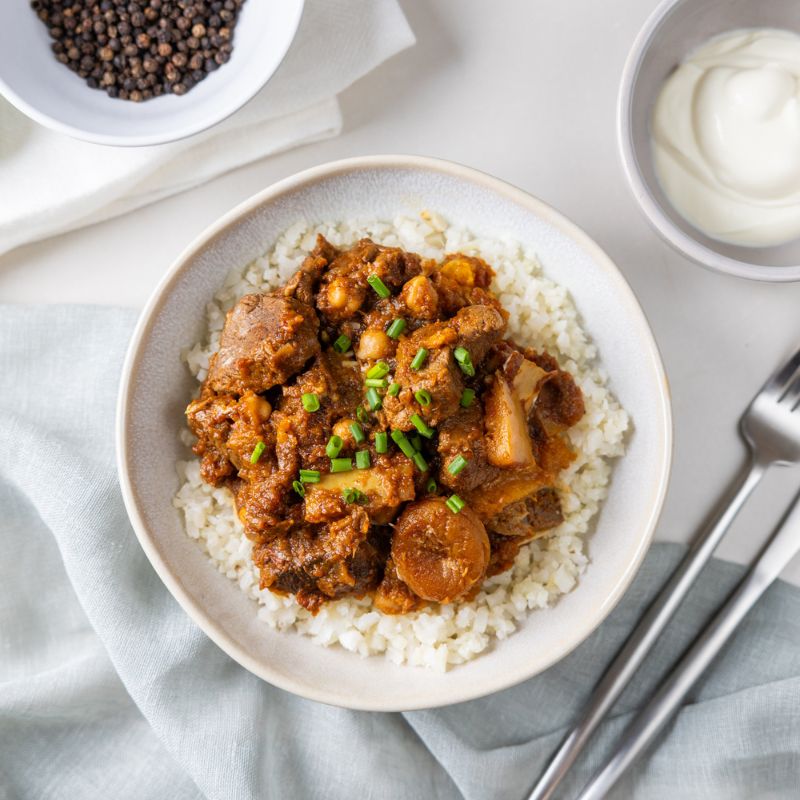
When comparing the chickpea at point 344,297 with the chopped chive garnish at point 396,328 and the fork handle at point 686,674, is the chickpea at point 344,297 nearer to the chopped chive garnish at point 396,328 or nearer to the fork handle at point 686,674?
the chopped chive garnish at point 396,328

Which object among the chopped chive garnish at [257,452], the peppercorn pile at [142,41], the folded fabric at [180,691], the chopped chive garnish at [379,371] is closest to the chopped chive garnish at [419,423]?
the chopped chive garnish at [379,371]

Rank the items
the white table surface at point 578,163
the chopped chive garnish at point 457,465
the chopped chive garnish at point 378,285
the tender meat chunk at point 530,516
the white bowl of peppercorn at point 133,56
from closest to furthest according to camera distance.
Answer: the chopped chive garnish at point 457,465 → the chopped chive garnish at point 378,285 → the tender meat chunk at point 530,516 → the white bowl of peppercorn at point 133,56 → the white table surface at point 578,163

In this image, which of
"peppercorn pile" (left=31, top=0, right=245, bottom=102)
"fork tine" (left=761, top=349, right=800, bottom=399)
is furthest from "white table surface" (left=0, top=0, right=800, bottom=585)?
"peppercorn pile" (left=31, top=0, right=245, bottom=102)

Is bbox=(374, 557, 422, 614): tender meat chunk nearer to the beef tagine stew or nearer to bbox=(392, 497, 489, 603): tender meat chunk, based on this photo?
the beef tagine stew

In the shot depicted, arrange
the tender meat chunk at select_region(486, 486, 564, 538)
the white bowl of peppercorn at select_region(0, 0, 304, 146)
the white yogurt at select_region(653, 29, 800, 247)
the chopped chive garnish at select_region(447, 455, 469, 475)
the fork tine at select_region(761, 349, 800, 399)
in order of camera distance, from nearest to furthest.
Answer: the chopped chive garnish at select_region(447, 455, 469, 475) → the tender meat chunk at select_region(486, 486, 564, 538) → the white yogurt at select_region(653, 29, 800, 247) → the white bowl of peppercorn at select_region(0, 0, 304, 146) → the fork tine at select_region(761, 349, 800, 399)

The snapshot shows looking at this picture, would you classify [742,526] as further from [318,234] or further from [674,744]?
[318,234]

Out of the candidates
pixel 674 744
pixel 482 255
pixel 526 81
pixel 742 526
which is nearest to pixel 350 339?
pixel 482 255

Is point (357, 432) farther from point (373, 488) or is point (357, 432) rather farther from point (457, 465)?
point (457, 465)
